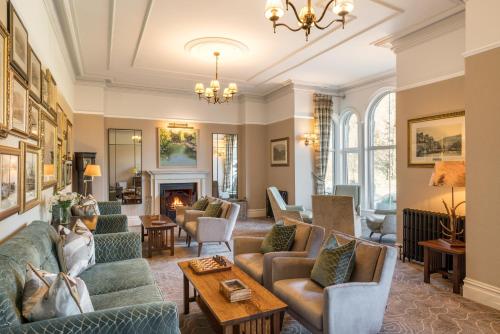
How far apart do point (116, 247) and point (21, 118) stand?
1492 millimetres

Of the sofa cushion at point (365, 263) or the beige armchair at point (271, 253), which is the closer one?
the sofa cushion at point (365, 263)

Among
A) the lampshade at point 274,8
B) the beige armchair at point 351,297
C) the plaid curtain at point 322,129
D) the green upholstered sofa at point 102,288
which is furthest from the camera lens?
the plaid curtain at point 322,129

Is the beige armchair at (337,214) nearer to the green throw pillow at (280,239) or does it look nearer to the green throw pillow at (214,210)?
the green throw pillow at (214,210)

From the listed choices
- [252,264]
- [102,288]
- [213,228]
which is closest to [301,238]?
[252,264]

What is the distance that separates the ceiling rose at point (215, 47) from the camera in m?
4.96

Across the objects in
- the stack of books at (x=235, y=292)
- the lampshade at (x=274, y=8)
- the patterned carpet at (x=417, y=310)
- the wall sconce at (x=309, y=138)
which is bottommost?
the patterned carpet at (x=417, y=310)

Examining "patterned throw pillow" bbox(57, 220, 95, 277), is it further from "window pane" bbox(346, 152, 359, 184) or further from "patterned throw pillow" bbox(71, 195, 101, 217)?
"window pane" bbox(346, 152, 359, 184)

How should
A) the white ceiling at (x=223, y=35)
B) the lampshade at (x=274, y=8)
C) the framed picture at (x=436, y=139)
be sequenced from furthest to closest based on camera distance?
1. the framed picture at (x=436, y=139)
2. the white ceiling at (x=223, y=35)
3. the lampshade at (x=274, y=8)

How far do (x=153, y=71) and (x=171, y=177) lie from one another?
2.72 meters

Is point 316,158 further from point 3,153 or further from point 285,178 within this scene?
point 3,153

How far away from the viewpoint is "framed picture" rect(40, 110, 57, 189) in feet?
11.6

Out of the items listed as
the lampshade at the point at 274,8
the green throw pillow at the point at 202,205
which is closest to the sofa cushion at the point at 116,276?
the lampshade at the point at 274,8

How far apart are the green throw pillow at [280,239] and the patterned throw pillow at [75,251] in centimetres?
174

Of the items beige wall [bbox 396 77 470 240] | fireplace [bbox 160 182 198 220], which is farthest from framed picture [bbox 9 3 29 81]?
fireplace [bbox 160 182 198 220]
